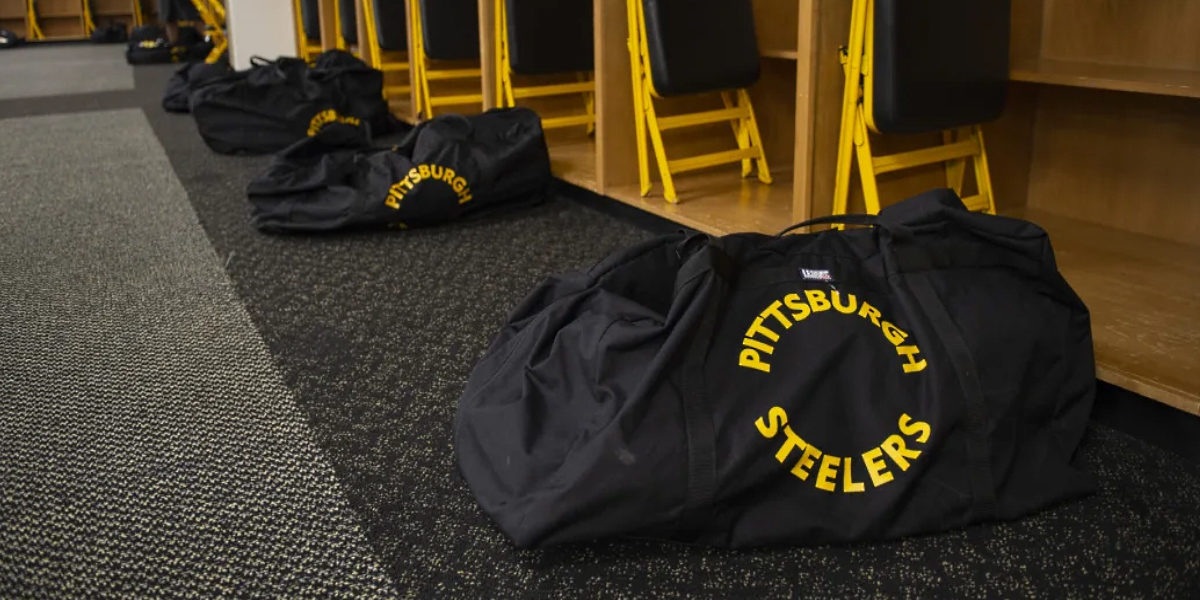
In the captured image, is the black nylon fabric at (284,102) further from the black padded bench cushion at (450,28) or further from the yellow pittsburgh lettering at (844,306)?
the yellow pittsburgh lettering at (844,306)

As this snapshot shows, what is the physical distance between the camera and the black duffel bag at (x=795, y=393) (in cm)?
111

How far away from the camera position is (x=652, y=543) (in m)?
1.17

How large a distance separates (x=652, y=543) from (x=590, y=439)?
0.54 ft

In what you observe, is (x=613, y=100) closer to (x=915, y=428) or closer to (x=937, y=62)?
(x=937, y=62)

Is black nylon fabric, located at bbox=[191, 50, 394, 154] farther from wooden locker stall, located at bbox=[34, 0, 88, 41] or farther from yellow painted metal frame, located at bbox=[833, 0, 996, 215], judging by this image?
wooden locker stall, located at bbox=[34, 0, 88, 41]

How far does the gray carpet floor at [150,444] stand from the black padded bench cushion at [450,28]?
1380 millimetres

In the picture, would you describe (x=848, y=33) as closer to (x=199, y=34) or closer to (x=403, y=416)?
(x=403, y=416)

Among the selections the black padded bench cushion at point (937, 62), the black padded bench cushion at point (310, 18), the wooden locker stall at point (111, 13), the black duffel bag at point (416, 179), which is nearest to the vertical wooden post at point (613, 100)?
the black duffel bag at point (416, 179)

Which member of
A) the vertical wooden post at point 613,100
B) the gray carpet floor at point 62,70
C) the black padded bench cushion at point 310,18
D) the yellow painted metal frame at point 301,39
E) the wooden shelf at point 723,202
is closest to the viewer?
the wooden shelf at point 723,202

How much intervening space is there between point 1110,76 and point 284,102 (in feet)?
10.0

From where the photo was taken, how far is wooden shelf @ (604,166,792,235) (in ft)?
7.66

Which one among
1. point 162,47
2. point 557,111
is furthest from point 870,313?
point 162,47

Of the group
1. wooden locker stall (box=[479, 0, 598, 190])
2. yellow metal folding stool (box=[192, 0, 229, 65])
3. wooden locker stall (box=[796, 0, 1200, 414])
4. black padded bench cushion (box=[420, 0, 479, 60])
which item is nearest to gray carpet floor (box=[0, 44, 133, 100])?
yellow metal folding stool (box=[192, 0, 229, 65])

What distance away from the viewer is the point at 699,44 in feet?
7.97
